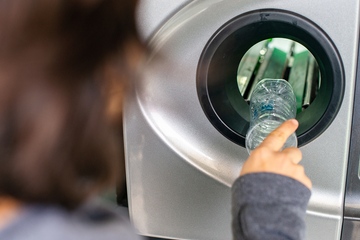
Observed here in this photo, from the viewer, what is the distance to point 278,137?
0.68 m

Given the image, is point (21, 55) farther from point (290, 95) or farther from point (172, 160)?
point (290, 95)

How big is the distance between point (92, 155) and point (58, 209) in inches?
2.6

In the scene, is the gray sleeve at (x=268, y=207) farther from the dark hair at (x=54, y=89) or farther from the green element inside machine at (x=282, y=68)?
the green element inside machine at (x=282, y=68)

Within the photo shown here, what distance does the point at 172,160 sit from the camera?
88cm

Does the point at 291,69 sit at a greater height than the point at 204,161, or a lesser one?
greater

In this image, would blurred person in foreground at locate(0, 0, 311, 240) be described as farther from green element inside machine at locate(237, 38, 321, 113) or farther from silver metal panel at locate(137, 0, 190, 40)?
green element inside machine at locate(237, 38, 321, 113)

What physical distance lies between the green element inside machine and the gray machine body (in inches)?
6.5

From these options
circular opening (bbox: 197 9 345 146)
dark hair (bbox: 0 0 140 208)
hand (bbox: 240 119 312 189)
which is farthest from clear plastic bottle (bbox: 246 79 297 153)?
dark hair (bbox: 0 0 140 208)

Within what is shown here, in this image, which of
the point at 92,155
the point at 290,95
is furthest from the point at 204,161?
the point at 92,155

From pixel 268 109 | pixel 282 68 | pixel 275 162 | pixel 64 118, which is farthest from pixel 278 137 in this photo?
pixel 282 68

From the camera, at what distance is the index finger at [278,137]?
672 millimetres

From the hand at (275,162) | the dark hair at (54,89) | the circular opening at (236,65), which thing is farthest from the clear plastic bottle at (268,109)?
the dark hair at (54,89)

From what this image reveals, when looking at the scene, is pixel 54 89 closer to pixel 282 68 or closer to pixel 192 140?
pixel 192 140

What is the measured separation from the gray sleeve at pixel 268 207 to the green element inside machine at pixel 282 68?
1.09 feet
